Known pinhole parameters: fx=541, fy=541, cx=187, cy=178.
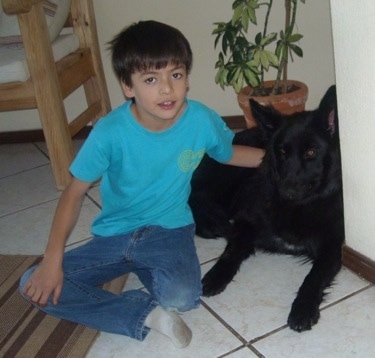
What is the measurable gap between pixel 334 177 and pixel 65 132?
131 cm

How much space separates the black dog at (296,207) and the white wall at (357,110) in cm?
11

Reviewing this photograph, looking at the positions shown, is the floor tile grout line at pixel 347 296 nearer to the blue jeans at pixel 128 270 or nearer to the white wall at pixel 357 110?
the white wall at pixel 357 110

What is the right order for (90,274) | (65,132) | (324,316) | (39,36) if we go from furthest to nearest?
(65,132) → (39,36) → (90,274) → (324,316)

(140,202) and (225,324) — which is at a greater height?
(140,202)

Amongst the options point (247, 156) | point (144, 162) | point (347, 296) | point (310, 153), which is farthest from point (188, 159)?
point (347, 296)

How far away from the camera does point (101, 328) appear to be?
1548mm

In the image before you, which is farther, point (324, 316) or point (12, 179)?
point (12, 179)

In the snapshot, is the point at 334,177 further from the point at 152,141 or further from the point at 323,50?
the point at 323,50

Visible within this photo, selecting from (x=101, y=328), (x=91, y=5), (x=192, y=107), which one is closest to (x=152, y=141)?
(x=192, y=107)

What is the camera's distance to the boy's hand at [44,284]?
147 centimetres

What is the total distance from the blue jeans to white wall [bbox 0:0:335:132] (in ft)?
4.65

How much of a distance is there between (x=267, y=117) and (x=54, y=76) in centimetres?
108

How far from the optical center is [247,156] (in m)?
1.83

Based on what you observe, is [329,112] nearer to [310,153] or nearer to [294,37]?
[310,153]
